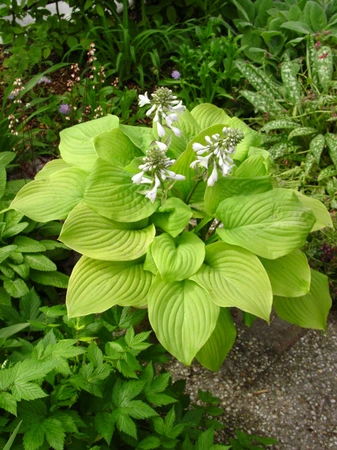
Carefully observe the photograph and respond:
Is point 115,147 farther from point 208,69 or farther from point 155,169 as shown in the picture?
point 208,69

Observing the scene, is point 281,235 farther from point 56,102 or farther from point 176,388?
point 56,102

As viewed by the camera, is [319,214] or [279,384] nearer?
[319,214]

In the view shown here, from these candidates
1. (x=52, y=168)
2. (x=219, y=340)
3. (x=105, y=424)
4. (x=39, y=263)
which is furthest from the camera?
(x=39, y=263)

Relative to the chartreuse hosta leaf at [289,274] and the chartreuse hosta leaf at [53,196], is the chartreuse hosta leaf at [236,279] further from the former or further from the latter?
the chartreuse hosta leaf at [53,196]

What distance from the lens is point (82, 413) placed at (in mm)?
1552

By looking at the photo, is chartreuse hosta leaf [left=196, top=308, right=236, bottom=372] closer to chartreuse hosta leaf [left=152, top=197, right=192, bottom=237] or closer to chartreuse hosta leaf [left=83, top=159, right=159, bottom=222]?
chartreuse hosta leaf [left=152, top=197, right=192, bottom=237]

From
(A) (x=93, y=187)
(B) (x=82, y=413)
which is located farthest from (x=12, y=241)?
(B) (x=82, y=413)

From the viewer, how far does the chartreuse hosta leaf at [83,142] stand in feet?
6.78

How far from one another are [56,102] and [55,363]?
86.9 inches

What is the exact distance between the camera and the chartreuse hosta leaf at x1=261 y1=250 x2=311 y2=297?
6.07 ft

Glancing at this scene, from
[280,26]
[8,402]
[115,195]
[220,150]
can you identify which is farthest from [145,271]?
[280,26]

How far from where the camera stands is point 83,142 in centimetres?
211

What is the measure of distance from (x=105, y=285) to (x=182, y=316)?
0.27 metres

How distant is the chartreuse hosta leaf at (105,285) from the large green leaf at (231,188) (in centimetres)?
33
